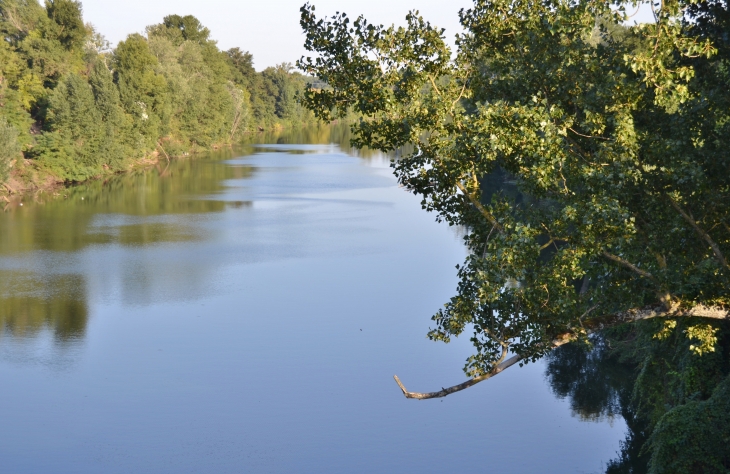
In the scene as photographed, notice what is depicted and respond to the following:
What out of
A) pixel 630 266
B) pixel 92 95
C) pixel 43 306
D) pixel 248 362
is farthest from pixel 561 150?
pixel 92 95

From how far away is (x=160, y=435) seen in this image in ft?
59.6

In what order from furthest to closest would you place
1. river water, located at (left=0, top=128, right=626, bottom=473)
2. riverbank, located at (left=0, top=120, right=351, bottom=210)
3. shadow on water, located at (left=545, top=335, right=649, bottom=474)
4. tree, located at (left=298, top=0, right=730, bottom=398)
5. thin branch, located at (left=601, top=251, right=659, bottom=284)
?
riverbank, located at (left=0, top=120, right=351, bottom=210) → shadow on water, located at (left=545, top=335, right=649, bottom=474) → river water, located at (left=0, top=128, right=626, bottom=473) → thin branch, located at (left=601, top=251, right=659, bottom=284) → tree, located at (left=298, top=0, right=730, bottom=398)

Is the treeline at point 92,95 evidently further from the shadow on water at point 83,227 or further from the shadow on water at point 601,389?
the shadow on water at point 601,389

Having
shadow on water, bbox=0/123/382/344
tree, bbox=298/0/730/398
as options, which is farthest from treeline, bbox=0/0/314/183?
tree, bbox=298/0/730/398

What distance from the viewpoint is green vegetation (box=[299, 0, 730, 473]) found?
10.0m

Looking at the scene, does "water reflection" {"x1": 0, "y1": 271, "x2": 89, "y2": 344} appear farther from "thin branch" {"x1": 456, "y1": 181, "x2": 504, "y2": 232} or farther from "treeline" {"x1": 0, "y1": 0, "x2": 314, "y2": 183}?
"treeline" {"x1": 0, "y1": 0, "x2": 314, "y2": 183}

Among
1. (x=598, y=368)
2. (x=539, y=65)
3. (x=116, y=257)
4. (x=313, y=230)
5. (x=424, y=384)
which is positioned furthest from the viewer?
(x=313, y=230)

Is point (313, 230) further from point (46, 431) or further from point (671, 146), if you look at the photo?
point (671, 146)

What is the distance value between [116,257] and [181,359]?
12.7m

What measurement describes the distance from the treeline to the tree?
40.4m

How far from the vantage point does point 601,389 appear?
840 inches

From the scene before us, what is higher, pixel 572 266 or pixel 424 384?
pixel 572 266

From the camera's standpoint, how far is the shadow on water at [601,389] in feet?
59.8

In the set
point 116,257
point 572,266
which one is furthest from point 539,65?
point 116,257
